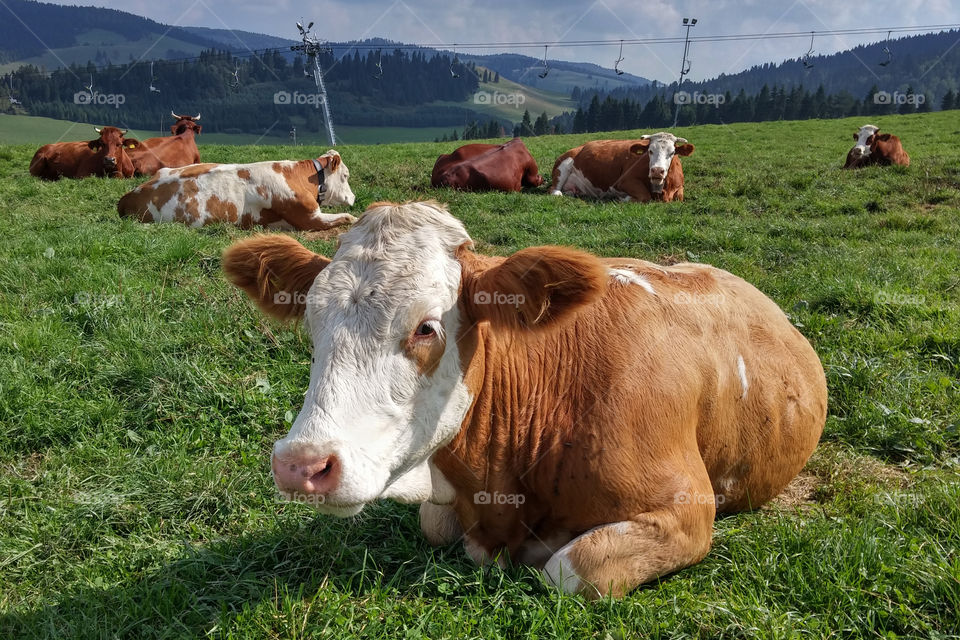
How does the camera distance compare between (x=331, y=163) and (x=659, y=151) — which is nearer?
(x=331, y=163)

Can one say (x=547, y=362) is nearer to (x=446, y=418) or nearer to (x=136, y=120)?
(x=446, y=418)

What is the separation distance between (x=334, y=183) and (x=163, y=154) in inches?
292

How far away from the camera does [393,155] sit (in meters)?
19.3

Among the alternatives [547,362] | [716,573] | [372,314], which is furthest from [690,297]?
[372,314]

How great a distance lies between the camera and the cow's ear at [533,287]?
247 centimetres

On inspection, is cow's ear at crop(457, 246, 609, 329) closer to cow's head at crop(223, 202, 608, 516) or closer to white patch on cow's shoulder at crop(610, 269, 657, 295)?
cow's head at crop(223, 202, 608, 516)

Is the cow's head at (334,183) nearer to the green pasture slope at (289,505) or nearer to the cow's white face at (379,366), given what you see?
the green pasture slope at (289,505)

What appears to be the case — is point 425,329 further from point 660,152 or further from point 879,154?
point 879,154

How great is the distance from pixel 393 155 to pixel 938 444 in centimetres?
1731

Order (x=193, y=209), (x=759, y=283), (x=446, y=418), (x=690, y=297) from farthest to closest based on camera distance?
(x=193, y=209)
(x=759, y=283)
(x=690, y=297)
(x=446, y=418)

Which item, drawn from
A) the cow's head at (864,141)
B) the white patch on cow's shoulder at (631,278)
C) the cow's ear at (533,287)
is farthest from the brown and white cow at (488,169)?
the cow's ear at (533,287)

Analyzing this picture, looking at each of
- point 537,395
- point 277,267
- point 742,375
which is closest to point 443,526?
point 537,395

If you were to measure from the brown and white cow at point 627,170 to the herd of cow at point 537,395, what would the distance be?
984cm

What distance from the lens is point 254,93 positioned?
497 feet
